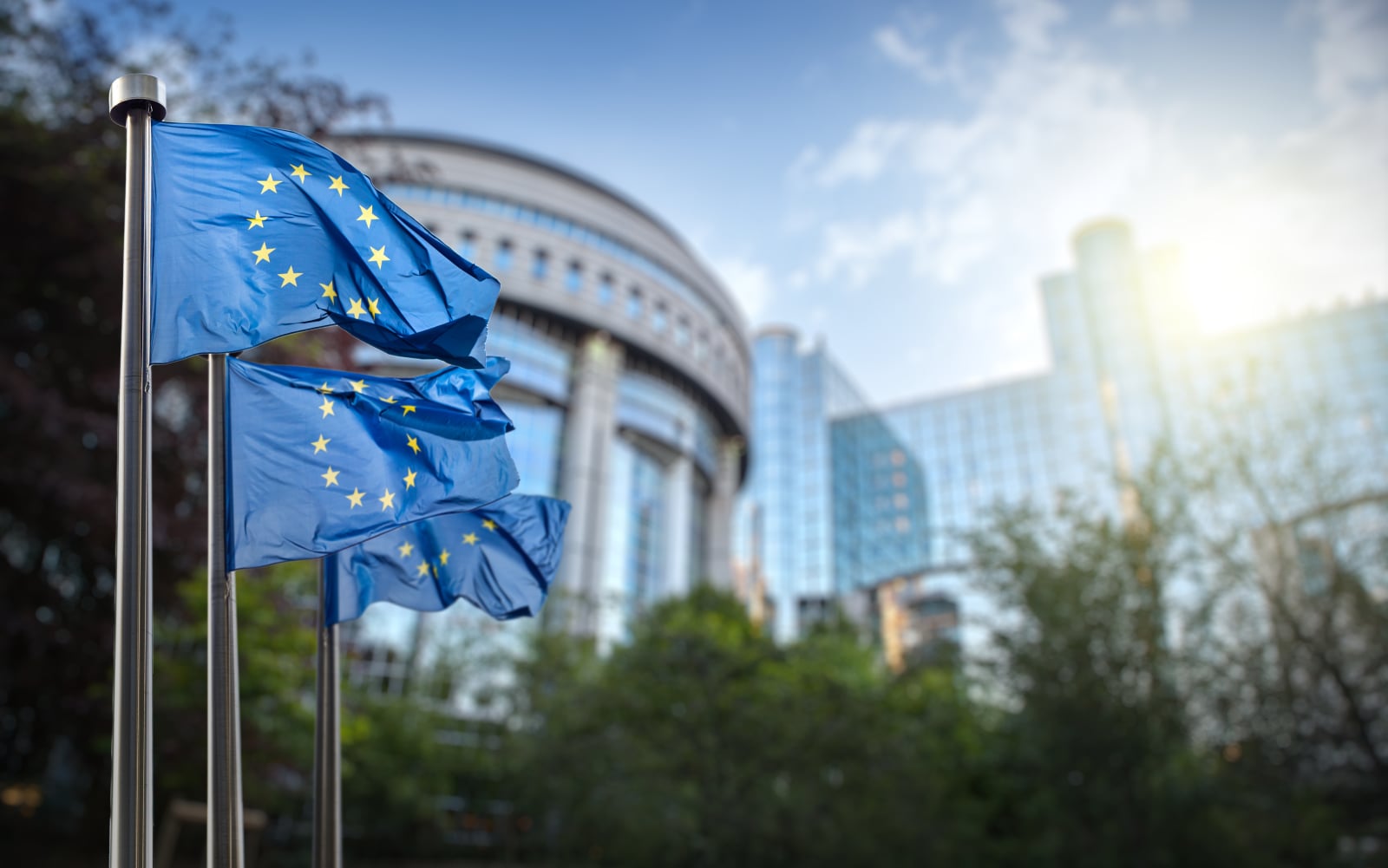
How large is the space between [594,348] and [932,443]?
4976 cm

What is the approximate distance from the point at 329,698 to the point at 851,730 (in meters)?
14.4

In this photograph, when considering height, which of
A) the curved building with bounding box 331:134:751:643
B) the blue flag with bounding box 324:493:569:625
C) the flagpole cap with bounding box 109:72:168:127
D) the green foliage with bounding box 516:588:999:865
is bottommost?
the green foliage with bounding box 516:588:999:865

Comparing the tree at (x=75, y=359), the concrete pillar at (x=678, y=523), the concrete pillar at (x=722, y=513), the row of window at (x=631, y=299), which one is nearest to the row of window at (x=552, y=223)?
the row of window at (x=631, y=299)

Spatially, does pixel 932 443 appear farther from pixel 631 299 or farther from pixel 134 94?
pixel 134 94

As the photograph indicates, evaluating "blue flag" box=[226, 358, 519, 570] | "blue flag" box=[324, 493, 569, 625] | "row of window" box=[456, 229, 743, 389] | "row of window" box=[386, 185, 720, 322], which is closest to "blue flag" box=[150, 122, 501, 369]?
"blue flag" box=[226, 358, 519, 570]

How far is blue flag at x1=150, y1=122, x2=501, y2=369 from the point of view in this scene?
19.5ft

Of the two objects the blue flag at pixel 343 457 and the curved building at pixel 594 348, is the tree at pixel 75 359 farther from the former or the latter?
the curved building at pixel 594 348

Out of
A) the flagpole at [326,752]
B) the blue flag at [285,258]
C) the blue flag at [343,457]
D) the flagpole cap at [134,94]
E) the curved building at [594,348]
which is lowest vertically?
the flagpole at [326,752]

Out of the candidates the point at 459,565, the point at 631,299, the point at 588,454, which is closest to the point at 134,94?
the point at 459,565

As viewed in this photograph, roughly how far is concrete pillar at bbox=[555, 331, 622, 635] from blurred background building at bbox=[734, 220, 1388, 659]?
3554cm

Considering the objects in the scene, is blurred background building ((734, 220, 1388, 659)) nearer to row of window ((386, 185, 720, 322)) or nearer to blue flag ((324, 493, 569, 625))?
row of window ((386, 185, 720, 322))

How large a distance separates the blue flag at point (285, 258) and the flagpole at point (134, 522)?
0.19 m

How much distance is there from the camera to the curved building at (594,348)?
46094 millimetres

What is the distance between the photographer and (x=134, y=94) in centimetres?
587
